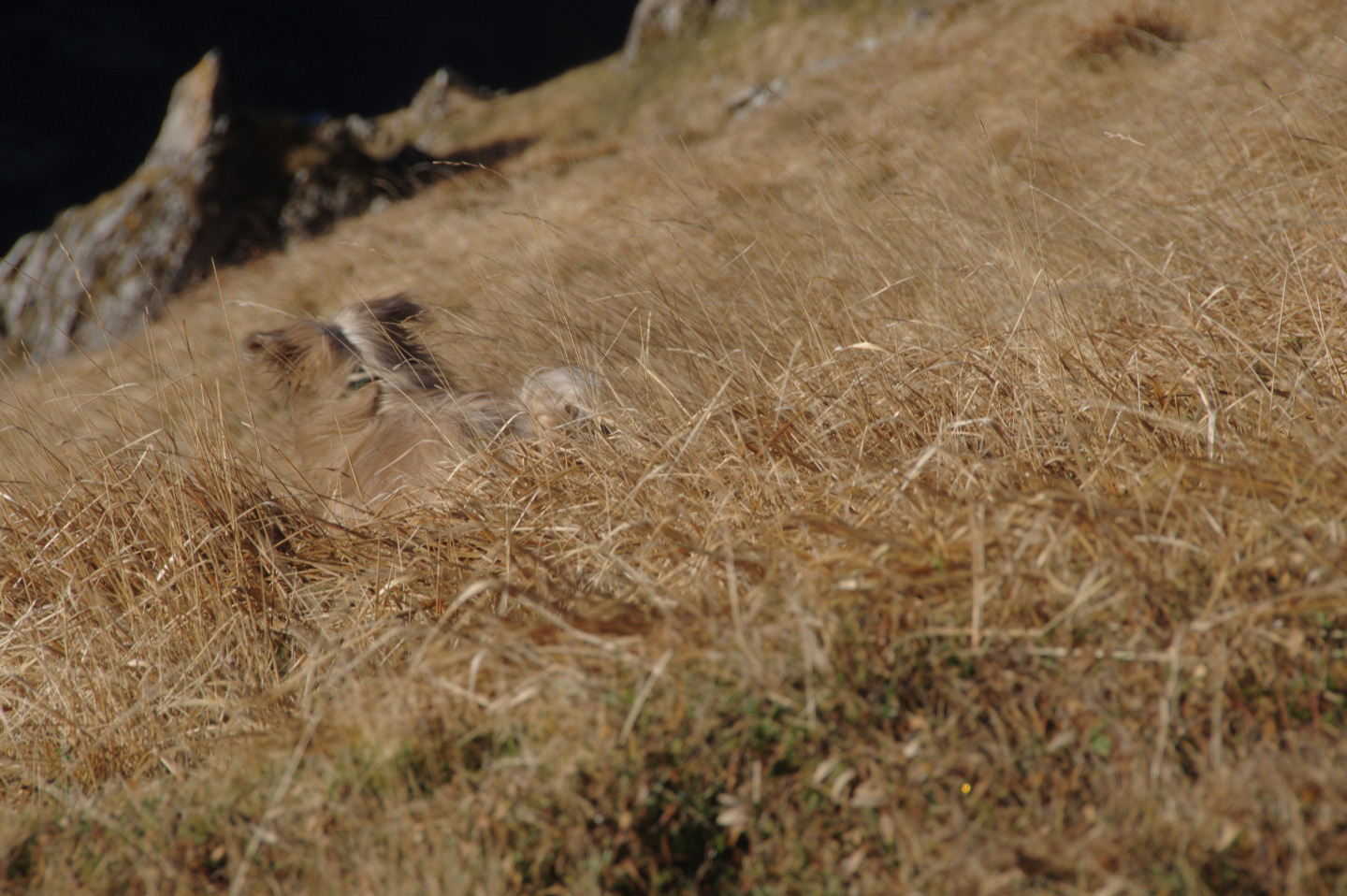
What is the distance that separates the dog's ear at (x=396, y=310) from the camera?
10.7ft

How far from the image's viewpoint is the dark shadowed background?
21656 millimetres

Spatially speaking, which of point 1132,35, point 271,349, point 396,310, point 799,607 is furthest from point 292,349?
point 1132,35

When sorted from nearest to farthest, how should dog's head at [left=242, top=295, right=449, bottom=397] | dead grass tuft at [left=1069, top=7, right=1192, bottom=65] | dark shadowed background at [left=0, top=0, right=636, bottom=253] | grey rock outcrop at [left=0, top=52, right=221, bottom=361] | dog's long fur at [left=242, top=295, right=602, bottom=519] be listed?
1. dog's long fur at [left=242, top=295, right=602, bottom=519]
2. dog's head at [left=242, top=295, right=449, bottom=397]
3. dead grass tuft at [left=1069, top=7, right=1192, bottom=65]
4. grey rock outcrop at [left=0, top=52, right=221, bottom=361]
5. dark shadowed background at [left=0, top=0, right=636, bottom=253]

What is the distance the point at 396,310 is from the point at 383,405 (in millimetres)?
465

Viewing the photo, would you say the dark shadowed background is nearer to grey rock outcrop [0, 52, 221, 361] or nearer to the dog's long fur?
grey rock outcrop [0, 52, 221, 361]

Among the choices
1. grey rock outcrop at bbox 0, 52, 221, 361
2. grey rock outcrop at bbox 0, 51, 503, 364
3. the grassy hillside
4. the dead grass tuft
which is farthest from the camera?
grey rock outcrop at bbox 0, 51, 503, 364

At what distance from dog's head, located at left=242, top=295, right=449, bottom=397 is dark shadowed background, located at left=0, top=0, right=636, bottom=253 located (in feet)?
71.2

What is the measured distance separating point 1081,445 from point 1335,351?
729 millimetres

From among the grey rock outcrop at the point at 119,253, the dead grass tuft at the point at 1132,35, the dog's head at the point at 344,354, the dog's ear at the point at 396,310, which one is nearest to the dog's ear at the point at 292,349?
the dog's head at the point at 344,354

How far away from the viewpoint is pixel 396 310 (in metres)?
3.31

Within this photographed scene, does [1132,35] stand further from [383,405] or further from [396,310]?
[383,405]

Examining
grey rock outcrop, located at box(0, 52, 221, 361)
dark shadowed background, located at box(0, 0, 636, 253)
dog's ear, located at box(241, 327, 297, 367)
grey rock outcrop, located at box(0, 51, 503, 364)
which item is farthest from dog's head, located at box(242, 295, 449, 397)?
dark shadowed background, located at box(0, 0, 636, 253)

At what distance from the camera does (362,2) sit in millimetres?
29203

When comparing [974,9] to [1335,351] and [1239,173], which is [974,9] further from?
[1335,351]
